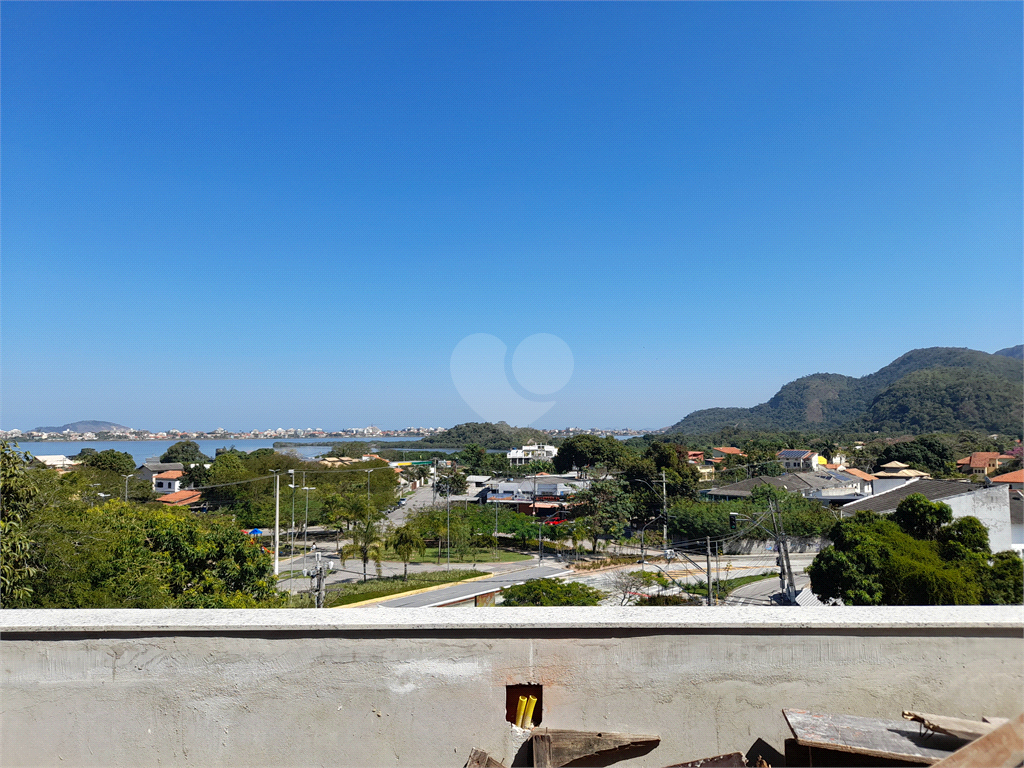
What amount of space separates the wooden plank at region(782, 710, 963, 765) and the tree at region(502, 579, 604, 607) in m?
15.0

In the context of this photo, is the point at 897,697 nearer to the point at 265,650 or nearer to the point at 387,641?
the point at 387,641

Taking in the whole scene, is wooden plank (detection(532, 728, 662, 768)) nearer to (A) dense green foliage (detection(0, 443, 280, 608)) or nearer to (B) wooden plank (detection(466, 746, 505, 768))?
(B) wooden plank (detection(466, 746, 505, 768))

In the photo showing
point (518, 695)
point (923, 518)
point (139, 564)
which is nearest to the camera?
point (518, 695)

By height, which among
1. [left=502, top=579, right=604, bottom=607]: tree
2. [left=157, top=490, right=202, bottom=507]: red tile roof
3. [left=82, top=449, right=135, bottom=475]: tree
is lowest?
[left=157, top=490, right=202, bottom=507]: red tile roof

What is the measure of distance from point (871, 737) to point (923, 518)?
68.5ft

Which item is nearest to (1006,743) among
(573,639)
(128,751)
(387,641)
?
(573,639)

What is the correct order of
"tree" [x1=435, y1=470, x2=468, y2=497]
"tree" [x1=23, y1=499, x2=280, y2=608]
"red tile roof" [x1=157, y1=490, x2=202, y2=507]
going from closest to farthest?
"tree" [x1=23, y1=499, x2=280, y2=608] → "red tile roof" [x1=157, y1=490, x2=202, y2=507] → "tree" [x1=435, y1=470, x2=468, y2=497]

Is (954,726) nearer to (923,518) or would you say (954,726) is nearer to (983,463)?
(923,518)

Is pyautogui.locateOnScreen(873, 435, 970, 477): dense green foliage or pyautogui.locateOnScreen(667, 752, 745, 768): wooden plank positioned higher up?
pyautogui.locateOnScreen(667, 752, 745, 768): wooden plank

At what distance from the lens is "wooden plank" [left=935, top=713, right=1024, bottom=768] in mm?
1859

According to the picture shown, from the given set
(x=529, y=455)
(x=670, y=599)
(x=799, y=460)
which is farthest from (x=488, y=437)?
(x=670, y=599)

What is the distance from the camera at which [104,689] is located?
228cm

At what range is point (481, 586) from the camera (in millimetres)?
23953

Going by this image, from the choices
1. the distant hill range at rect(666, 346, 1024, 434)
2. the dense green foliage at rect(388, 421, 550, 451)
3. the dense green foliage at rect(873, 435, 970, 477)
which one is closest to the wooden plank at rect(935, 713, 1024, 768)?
the distant hill range at rect(666, 346, 1024, 434)
